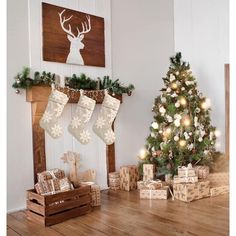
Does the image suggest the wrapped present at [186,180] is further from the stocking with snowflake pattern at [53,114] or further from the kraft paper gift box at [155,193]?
the stocking with snowflake pattern at [53,114]

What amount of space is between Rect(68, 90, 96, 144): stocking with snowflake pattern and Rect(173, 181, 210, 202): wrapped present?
1157 millimetres

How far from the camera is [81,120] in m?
3.10

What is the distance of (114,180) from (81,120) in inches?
41.7

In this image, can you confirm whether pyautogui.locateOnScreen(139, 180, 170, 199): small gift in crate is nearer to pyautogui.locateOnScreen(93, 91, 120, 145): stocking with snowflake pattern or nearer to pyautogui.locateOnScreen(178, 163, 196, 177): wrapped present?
pyautogui.locateOnScreen(178, 163, 196, 177): wrapped present

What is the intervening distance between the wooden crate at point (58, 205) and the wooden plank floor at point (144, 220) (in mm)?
59

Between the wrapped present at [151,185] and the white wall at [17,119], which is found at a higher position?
the white wall at [17,119]

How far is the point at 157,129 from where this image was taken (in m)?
3.84

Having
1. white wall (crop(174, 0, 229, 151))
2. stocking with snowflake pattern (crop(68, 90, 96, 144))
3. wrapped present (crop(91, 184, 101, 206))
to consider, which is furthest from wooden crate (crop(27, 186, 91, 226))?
white wall (crop(174, 0, 229, 151))

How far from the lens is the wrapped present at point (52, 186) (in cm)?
275

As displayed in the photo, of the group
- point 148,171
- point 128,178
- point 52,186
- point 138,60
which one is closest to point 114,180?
point 128,178

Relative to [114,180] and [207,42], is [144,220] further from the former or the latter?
[207,42]

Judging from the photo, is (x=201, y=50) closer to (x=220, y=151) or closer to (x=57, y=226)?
(x=220, y=151)

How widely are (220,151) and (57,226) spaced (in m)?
2.59

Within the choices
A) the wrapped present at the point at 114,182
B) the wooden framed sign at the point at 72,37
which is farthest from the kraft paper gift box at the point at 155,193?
the wooden framed sign at the point at 72,37
